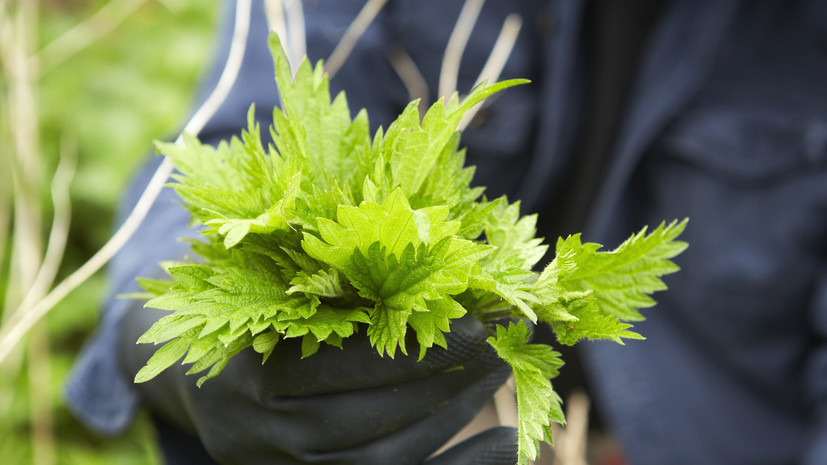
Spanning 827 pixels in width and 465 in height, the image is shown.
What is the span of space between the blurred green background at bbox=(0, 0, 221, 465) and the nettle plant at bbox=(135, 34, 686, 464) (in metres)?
0.95

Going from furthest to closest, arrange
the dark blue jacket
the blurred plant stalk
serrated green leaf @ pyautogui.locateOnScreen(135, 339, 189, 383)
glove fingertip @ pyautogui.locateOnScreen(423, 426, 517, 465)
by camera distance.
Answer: the dark blue jacket, the blurred plant stalk, glove fingertip @ pyautogui.locateOnScreen(423, 426, 517, 465), serrated green leaf @ pyautogui.locateOnScreen(135, 339, 189, 383)

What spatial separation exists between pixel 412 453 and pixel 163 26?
156 centimetres

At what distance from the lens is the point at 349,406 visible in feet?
1.61

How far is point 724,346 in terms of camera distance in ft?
3.92

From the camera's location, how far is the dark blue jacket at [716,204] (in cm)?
112

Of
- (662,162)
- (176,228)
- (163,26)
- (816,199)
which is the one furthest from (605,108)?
(163,26)

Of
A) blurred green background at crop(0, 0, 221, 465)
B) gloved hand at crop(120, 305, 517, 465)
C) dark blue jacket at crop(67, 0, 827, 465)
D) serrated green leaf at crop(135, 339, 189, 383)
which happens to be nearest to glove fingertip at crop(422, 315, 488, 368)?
gloved hand at crop(120, 305, 517, 465)

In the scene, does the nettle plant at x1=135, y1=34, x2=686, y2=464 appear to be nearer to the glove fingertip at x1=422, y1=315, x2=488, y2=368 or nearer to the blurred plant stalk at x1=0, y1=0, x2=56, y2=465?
the glove fingertip at x1=422, y1=315, x2=488, y2=368

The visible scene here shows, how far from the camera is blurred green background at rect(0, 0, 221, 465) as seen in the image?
1.34m

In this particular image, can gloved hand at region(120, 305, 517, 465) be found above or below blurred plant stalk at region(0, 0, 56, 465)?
below

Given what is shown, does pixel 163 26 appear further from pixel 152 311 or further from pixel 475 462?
pixel 475 462

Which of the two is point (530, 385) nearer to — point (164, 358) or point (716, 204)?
point (164, 358)

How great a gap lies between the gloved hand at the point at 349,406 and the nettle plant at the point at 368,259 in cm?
4

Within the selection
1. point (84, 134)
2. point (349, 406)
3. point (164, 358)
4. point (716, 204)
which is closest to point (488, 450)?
point (349, 406)
